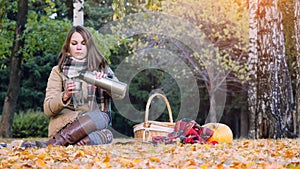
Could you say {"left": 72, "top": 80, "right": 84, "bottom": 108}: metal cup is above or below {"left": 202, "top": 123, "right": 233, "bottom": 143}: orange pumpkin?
above

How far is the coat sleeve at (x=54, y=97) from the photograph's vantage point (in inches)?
168

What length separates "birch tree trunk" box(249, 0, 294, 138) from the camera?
5664mm

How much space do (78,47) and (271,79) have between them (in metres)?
2.38

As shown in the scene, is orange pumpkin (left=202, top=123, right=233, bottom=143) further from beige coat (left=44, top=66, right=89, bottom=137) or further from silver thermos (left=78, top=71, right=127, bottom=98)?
beige coat (left=44, top=66, right=89, bottom=137)

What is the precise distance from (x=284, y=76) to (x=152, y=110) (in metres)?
12.2

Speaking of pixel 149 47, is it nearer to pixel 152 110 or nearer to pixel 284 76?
pixel 152 110

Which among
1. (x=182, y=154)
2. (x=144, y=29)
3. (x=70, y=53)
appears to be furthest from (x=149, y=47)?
(x=182, y=154)

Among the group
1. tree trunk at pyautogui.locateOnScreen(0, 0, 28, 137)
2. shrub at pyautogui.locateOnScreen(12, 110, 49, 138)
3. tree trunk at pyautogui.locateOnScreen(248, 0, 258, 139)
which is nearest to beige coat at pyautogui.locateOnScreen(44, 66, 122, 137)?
tree trunk at pyautogui.locateOnScreen(248, 0, 258, 139)

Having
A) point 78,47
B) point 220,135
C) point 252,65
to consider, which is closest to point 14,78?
point 252,65

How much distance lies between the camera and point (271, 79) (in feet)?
→ 18.8

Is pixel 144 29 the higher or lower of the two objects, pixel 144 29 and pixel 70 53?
the higher

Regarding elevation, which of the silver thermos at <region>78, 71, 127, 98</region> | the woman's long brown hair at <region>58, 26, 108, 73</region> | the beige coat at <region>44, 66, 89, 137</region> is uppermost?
the woman's long brown hair at <region>58, 26, 108, 73</region>

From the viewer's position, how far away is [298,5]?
5.21 meters

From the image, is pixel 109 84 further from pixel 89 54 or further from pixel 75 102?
pixel 89 54
